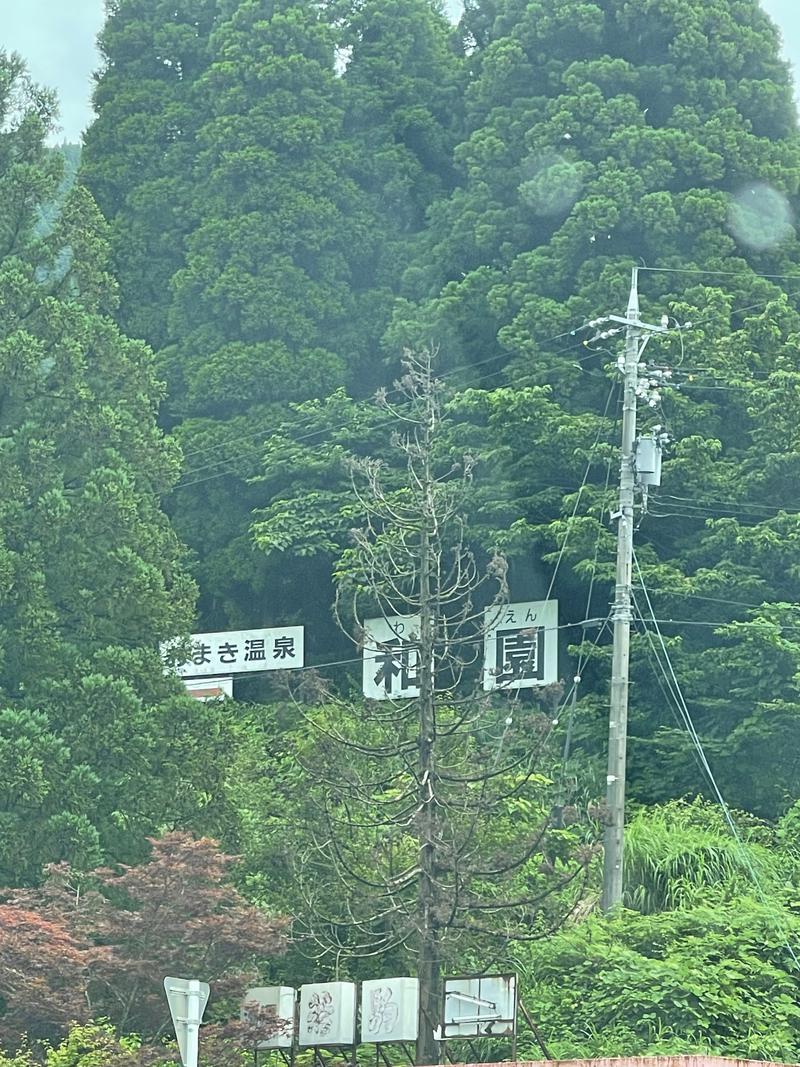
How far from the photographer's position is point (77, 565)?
826 inches

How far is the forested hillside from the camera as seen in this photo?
1792 centimetres

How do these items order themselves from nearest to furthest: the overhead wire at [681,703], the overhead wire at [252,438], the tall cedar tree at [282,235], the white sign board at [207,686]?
the overhead wire at [681,703] → the overhead wire at [252,438] → the white sign board at [207,686] → the tall cedar tree at [282,235]

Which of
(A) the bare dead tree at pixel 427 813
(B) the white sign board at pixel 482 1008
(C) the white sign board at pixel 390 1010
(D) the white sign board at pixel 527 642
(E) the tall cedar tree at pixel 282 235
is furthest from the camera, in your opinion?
(E) the tall cedar tree at pixel 282 235

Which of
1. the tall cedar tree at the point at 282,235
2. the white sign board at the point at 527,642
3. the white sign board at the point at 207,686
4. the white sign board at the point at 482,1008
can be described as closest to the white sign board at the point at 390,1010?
the white sign board at the point at 482,1008

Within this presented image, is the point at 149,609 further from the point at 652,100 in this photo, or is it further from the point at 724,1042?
the point at 652,100

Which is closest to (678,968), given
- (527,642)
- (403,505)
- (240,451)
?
(403,505)

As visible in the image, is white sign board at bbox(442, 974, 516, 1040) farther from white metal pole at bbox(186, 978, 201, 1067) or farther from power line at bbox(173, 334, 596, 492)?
power line at bbox(173, 334, 596, 492)

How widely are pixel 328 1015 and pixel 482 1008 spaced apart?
148 centimetres

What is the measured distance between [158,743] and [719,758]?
912 centimetres

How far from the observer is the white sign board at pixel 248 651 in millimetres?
31562

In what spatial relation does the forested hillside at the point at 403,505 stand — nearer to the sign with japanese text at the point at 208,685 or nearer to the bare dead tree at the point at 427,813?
the bare dead tree at the point at 427,813

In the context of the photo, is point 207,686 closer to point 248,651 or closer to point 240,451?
point 248,651

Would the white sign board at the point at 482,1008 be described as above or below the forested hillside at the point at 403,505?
below

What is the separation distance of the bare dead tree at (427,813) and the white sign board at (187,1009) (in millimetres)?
4363
